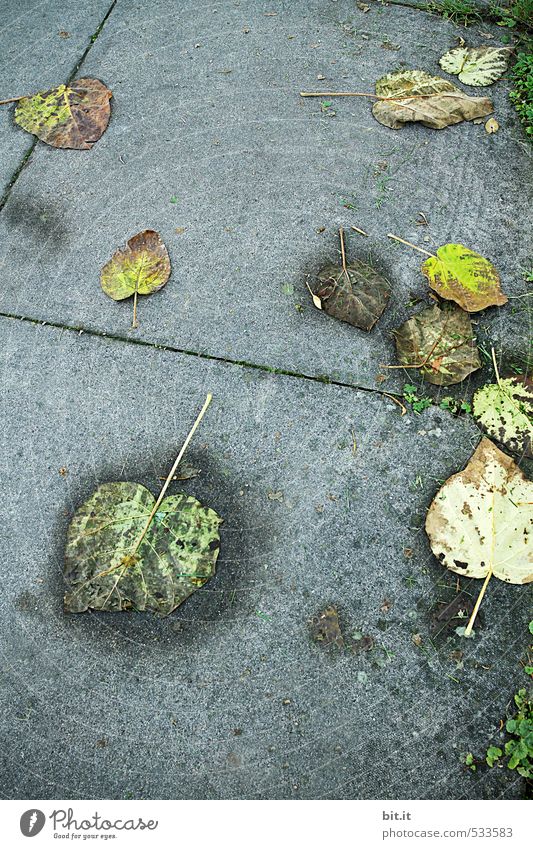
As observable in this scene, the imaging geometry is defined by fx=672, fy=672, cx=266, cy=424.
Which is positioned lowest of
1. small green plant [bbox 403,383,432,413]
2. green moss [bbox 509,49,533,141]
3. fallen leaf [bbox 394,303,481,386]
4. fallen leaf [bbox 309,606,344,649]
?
fallen leaf [bbox 309,606,344,649]

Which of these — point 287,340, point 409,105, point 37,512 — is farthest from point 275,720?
point 409,105

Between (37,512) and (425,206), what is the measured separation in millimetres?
1923

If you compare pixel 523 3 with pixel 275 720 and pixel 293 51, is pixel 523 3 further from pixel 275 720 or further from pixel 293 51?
pixel 275 720

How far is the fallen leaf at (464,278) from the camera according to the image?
8.13 feet

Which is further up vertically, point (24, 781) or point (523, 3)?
point (523, 3)

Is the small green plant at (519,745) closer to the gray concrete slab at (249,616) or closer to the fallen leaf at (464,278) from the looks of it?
the gray concrete slab at (249,616)

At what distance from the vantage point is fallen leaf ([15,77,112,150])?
302cm

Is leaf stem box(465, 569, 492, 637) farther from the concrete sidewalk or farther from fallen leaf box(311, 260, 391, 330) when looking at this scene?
fallen leaf box(311, 260, 391, 330)

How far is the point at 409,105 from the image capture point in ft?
9.72

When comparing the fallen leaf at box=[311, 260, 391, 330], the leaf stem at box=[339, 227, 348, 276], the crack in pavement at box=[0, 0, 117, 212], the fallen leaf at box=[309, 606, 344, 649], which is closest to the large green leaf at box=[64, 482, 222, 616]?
the fallen leaf at box=[309, 606, 344, 649]

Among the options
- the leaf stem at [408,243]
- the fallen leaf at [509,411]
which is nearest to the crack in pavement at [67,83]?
the leaf stem at [408,243]

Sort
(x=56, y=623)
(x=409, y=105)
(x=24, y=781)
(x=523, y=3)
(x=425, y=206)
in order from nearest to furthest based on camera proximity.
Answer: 1. (x=24, y=781)
2. (x=56, y=623)
3. (x=425, y=206)
4. (x=409, y=105)
5. (x=523, y=3)

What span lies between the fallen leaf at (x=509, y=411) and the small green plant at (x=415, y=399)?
0.55 ft

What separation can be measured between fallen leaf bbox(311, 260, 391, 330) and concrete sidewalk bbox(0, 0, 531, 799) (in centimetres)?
5
